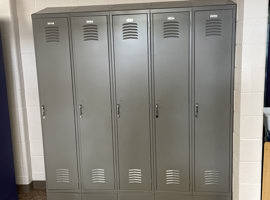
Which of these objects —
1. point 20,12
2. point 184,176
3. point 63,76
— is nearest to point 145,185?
point 184,176

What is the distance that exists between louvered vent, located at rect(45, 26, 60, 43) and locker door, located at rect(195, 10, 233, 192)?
1369 mm

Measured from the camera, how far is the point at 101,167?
311 centimetres

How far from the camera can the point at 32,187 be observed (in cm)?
362

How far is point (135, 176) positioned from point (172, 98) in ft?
2.99

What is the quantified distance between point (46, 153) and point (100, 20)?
4.96 ft

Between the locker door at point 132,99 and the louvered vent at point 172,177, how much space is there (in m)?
0.20

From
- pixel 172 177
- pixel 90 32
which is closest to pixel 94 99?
pixel 90 32

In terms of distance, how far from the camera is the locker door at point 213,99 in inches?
109

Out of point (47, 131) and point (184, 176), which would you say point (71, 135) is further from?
point (184, 176)

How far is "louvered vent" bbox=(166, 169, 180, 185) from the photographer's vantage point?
3029 millimetres

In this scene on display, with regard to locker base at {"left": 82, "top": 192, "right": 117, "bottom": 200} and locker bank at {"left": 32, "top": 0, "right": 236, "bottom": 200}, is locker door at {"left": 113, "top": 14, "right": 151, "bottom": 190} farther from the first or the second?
locker base at {"left": 82, "top": 192, "right": 117, "bottom": 200}

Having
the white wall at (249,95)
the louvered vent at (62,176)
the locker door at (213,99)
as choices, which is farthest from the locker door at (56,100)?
the white wall at (249,95)

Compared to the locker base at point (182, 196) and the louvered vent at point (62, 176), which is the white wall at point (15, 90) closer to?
the louvered vent at point (62, 176)

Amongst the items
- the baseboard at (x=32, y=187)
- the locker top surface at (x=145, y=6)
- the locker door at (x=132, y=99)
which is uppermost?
A: the locker top surface at (x=145, y=6)
